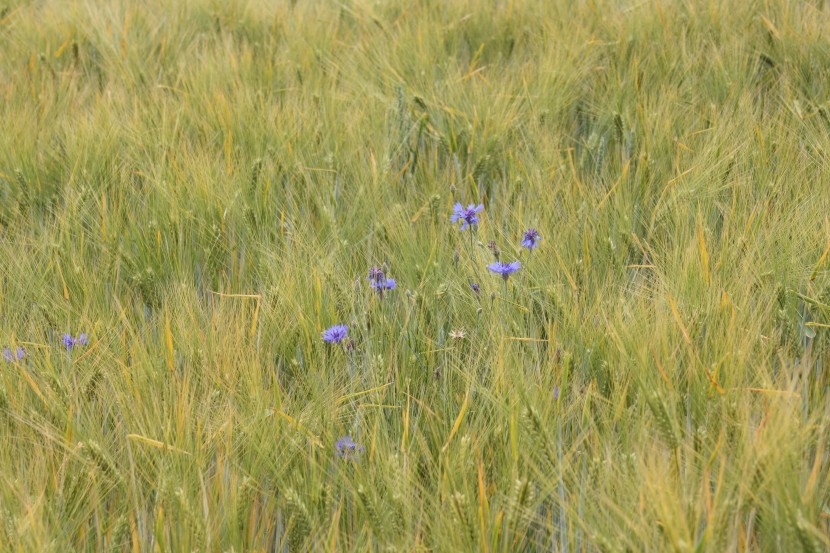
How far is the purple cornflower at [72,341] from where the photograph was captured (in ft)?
5.02

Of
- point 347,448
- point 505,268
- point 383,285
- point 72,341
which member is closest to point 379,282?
point 383,285

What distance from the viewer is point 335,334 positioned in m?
1.50

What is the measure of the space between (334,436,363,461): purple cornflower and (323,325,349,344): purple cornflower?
201 millimetres

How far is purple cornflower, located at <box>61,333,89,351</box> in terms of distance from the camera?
1.53 metres

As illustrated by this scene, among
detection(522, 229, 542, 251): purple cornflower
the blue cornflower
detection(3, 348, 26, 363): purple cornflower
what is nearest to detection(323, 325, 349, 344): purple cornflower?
the blue cornflower

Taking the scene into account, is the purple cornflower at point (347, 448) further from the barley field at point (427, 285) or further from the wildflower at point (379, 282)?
the wildflower at point (379, 282)

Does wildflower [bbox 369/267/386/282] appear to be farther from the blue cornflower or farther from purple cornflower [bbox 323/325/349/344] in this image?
purple cornflower [bbox 323/325/349/344]

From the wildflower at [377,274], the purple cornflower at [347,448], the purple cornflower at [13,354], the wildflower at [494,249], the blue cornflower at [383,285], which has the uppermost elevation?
the wildflower at [494,249]

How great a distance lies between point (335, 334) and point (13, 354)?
536 millimetres

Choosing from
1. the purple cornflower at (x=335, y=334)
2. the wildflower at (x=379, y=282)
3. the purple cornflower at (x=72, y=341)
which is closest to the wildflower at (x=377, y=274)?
the wildflower at (x=379, y=282)

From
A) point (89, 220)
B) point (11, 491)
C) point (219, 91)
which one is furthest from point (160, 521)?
point (219, 91)

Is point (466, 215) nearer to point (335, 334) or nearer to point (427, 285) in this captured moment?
point (427, 285)

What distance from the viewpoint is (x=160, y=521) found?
3.82 feet

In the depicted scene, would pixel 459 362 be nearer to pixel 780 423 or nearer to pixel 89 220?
pixel 780 423
